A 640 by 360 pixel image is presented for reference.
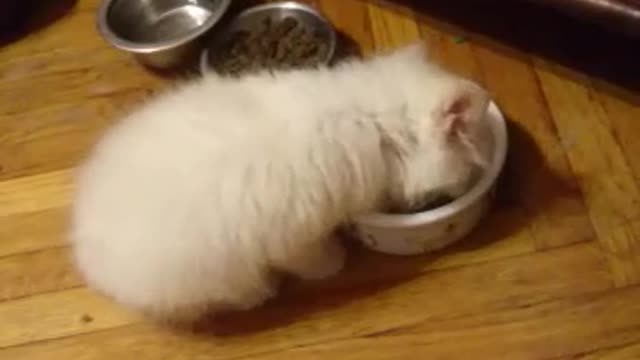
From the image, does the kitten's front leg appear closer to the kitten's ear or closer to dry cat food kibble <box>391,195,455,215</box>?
dry cat food kibble <box>391,195,455,215</box>

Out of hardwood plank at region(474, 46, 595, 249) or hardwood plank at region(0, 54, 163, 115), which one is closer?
hardwood plank at region(474, 46, 595, 249)

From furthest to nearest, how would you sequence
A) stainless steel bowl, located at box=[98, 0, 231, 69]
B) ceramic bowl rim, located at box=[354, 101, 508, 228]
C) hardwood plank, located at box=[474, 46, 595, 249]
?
stainless steel bowl, located at box=[98, 0, 231, 69] → hardwood plank, located at box=[474, 46, 595, 249] → ceramic bowl rim, located at box=[354, 101, 508, 228]

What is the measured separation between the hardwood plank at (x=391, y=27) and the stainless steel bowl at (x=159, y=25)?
10.2 inches

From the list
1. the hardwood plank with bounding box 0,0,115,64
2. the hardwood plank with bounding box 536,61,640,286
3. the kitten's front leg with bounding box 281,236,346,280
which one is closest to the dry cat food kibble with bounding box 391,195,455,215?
the kitten's front leg with bounding box 281,236,346,280

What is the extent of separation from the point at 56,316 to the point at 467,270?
61 centimetres

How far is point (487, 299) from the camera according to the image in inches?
64.4

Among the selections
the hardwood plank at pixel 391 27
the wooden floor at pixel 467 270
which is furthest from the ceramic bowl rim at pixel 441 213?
the hardwood plank at pixel 391 27

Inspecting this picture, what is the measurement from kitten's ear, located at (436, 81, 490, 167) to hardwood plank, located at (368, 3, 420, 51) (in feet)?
1.35

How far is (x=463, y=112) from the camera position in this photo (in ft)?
4.90

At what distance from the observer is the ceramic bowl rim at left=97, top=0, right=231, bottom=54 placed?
189 centimetres

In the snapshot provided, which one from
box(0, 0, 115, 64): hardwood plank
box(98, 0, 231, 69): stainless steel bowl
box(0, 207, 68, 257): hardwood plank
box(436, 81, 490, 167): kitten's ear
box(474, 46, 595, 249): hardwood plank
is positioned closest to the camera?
box(436, 81, 490, 167): kitten's ear

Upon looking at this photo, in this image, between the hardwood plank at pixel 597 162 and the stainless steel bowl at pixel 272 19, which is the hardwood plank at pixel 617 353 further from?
the stainless steel bowl at pixel 272 19

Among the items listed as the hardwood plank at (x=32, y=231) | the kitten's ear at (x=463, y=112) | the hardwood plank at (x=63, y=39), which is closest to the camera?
the kitten's ear at (x=463, y=112)

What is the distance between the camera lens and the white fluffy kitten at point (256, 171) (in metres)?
1.50
